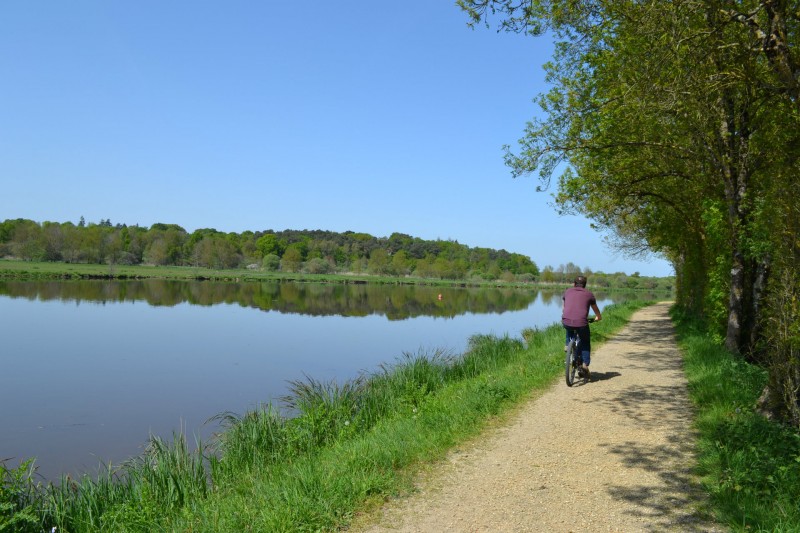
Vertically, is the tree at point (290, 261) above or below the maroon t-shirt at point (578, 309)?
above

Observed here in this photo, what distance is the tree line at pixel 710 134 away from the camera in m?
6.45

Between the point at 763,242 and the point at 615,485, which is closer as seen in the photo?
the point at 615,485

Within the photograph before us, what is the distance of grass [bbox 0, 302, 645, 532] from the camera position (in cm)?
488

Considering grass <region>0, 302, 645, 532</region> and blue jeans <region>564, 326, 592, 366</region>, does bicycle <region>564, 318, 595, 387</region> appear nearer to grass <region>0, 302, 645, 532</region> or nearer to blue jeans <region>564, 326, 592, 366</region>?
blue jeans <region>564, 326, 592, 366</region>

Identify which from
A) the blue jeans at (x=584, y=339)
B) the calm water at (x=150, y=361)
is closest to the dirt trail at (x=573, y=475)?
the blue jeans at (x=584, y=339)

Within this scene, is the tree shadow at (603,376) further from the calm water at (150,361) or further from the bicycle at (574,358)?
the calm water at (150,361)

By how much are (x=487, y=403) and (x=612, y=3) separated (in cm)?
665

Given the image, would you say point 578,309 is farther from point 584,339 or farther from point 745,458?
point 745,458

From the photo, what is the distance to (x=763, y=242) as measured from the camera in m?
8.71

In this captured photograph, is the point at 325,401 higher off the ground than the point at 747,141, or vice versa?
the point at 747,141

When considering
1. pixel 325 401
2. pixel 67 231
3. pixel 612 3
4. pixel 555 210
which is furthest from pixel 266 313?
pixel 67 231

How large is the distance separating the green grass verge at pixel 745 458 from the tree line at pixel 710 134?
43cm

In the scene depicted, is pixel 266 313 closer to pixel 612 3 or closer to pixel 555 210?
A: pixel 555 210

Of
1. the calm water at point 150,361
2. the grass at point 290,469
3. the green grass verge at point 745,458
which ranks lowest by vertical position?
the calm water at point 150,361
